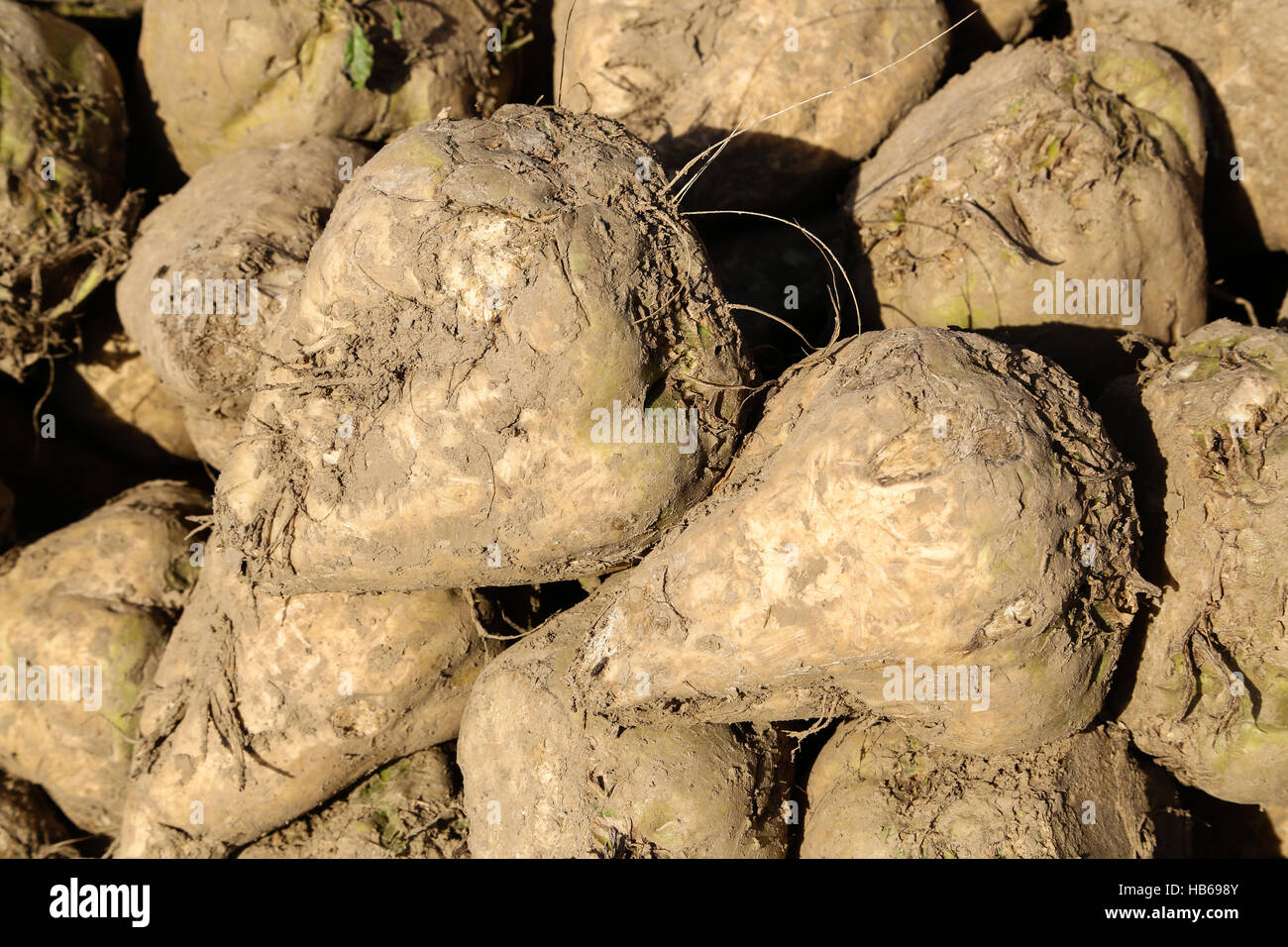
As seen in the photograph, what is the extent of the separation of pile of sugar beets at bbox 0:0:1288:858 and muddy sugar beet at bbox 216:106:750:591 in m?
0.01

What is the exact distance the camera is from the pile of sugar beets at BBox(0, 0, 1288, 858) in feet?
7.40

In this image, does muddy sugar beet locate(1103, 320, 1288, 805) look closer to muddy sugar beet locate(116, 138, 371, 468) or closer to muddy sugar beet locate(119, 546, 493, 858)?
muddy sugar beet locate(119, 546, 493, 858)

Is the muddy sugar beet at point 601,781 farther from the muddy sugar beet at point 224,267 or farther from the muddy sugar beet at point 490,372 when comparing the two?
the muddy sugar beet at point 224,267

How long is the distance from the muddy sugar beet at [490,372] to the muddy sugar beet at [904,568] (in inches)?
8.7

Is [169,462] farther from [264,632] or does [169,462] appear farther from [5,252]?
[264,632]

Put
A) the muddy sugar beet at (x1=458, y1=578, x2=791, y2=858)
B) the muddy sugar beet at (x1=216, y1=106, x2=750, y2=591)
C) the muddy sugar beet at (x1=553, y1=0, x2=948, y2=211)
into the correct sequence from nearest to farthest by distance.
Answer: the muddy sugar beet at (x1=216, y1=106, x2=750, y2=591)
the muddy sugar beet at (x1=458, y1=578, x2=791, y2=858)
the muddy sugar beet at (x1=553, y1=0, x2=948, y2=211)

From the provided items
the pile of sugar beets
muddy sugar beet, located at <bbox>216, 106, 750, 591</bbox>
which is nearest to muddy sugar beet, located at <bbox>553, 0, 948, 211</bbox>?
the pile of sugar beets

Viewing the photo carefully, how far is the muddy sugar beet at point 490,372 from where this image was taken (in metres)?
2.25

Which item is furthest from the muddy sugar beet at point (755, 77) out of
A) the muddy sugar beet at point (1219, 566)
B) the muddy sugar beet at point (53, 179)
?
the muddy sugar beet at point (53, 179)

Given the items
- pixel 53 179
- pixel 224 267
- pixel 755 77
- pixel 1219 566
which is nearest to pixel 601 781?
pixel 1219 566

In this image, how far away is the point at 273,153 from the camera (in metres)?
3.31
